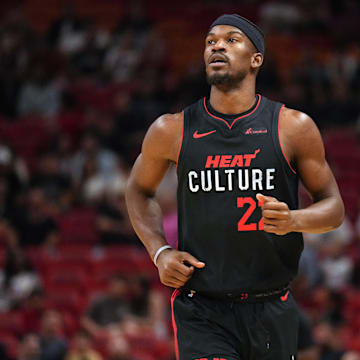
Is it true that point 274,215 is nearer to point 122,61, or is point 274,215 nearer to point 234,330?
point 234,330

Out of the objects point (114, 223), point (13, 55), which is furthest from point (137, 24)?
point (114, 223)

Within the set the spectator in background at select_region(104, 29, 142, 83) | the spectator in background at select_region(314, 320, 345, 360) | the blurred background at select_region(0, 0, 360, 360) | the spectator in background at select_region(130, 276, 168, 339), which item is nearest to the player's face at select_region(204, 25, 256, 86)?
the blurred background at select_region(0, 0, 360, 360)

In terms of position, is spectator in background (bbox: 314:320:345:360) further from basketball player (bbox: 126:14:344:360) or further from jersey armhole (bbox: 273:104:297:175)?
jersey armhole (bbox: 273:104:297:175)

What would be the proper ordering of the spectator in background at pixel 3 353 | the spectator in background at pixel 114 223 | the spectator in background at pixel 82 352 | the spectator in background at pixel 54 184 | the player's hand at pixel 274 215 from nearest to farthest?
the player's hand at pixel 274 215
the spectator in background at pixel 82 352
the spectator in background at pixel 3 353
the spectator in background at pixel 114 223
the spectator in background at pixel 54 184

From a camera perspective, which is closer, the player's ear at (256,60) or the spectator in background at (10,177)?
→ the player's ear at (256,60)

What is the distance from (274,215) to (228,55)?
2.94 feet

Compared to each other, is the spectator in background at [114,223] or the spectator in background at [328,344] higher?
the spectator in background at [114,223]

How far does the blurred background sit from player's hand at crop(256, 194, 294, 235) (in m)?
1.91

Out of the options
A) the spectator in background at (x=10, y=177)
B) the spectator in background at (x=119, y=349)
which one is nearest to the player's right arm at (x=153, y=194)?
the spectator in background at (x=119, y=349)

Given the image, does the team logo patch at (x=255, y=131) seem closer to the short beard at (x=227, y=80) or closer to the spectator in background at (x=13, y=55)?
the short beard at (x=227, y=80)

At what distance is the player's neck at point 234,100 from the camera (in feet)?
13.3

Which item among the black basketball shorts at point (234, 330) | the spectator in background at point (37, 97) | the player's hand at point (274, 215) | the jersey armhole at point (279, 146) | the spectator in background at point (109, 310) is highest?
the spectator in background at point (37, 97)

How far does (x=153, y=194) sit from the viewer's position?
4.34 m

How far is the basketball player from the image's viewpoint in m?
3.88
